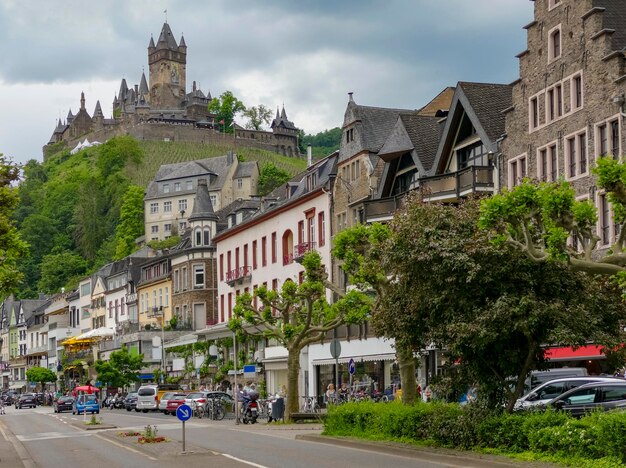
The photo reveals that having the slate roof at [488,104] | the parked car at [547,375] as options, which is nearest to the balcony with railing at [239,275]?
the slate roof at [488,104]

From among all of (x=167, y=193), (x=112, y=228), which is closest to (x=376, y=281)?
(x=167, y=193)

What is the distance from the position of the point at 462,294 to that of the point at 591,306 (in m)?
2.74

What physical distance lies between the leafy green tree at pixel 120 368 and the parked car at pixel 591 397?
209 feet

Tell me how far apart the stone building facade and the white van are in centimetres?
3129

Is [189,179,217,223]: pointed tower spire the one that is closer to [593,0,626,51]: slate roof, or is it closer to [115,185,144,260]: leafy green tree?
[593,0,626,51]: slate roof

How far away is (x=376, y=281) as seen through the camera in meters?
30.9

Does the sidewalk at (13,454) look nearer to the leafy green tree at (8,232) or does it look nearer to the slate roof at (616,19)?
the leafy green tree at (8,232)

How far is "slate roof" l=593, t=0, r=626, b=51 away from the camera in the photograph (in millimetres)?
41031

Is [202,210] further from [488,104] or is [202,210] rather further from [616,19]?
[616,19]

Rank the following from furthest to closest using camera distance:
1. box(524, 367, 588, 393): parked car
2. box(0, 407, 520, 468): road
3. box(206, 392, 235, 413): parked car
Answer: box(206, 392, 235, 413): parked car
box(524, 367, 588, 393): parked car
box(0, 407, 520, 468): road

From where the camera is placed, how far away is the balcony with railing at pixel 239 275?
77.0m

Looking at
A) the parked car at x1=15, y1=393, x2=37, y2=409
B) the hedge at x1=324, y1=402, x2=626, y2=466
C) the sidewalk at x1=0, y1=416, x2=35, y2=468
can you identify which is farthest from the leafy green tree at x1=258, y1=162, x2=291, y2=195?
the hedge at x1=324, y1=402, x2=626, y2=466

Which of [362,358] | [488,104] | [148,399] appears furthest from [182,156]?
[488,104]

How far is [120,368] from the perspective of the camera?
292ft
